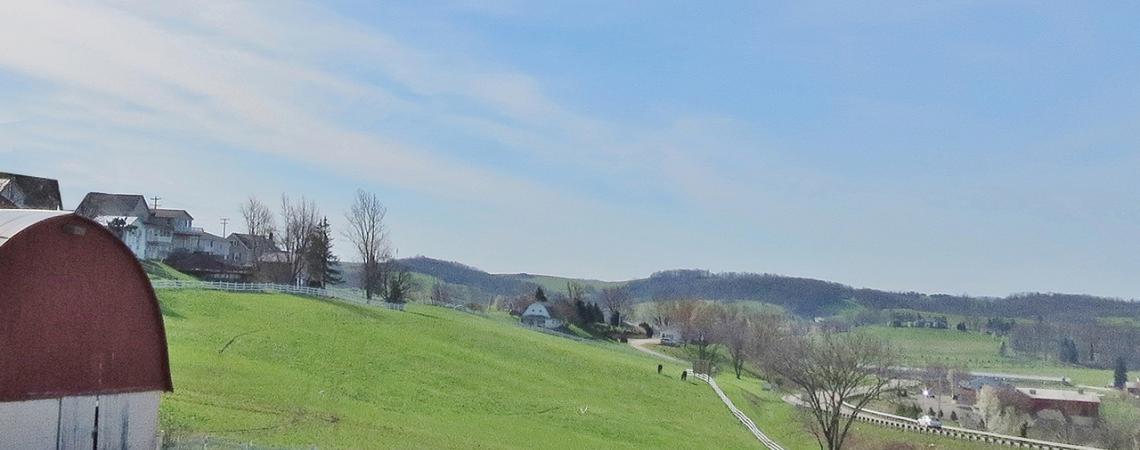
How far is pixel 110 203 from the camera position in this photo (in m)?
98.5

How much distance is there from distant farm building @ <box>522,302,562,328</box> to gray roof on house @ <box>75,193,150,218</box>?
5513cm

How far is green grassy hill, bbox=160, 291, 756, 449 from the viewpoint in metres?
33.8

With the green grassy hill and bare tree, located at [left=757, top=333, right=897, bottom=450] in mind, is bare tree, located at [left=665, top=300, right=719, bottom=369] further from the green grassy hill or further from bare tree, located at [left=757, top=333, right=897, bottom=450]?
the green grassy hill

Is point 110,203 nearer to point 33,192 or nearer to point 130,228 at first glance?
point 130,228

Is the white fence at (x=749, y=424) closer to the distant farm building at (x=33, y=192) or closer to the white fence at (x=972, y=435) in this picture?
the white fence at (x=972, y=435)

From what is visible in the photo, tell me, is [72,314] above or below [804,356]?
above

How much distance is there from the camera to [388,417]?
3816cm

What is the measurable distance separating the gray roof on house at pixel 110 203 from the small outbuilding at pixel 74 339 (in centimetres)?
8087

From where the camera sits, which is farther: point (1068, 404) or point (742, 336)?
point (742, 336)

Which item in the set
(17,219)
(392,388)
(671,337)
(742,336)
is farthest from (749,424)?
(671,337)

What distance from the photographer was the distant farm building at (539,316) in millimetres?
135200

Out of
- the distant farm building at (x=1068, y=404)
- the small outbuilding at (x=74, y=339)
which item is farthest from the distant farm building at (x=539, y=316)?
the small outbuilding at (x=74, y=339)

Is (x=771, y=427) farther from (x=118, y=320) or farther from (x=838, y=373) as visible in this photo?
(x=118, y=320)

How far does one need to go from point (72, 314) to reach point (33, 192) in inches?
1539
